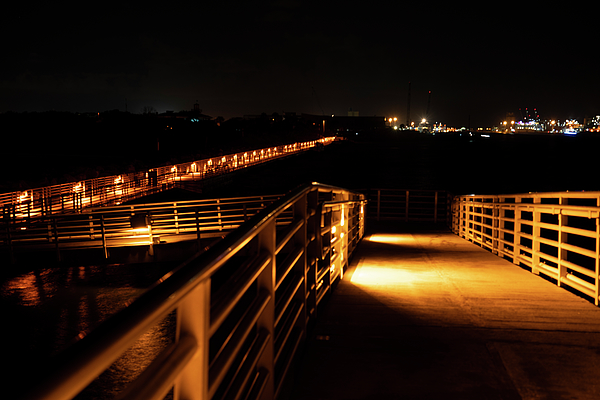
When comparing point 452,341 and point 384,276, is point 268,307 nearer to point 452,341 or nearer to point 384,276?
point 452,341

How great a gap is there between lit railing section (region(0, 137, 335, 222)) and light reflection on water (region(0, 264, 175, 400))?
2920mm

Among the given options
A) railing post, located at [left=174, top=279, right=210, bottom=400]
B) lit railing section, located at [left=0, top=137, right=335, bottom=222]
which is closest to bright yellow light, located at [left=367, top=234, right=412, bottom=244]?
railing post, located at [left=174, top=279, right=210, bottom=400]

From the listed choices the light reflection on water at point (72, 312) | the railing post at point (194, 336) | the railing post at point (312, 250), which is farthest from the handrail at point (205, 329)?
the light reflection on water at point (72, 312)

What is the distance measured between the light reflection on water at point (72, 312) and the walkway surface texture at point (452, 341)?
287cm

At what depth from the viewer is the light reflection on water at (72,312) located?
6414 mm

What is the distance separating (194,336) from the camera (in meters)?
1.42

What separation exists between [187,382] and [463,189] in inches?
2495

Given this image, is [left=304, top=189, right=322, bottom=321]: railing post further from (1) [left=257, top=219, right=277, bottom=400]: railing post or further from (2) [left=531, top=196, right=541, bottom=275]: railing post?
(2) [left=531, top=196, right=541, bottom=275]: railing post

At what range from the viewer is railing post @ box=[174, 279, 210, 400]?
141 centimetres

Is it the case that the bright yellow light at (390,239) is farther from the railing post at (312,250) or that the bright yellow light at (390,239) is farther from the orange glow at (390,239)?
the railing post at (312,250)

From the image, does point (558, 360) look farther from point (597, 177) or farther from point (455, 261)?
point (597, 177)

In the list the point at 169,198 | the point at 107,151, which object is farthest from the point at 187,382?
the point at 107,151

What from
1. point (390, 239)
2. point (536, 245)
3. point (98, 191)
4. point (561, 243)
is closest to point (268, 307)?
point (561, 243)

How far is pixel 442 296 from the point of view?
5355 mm
